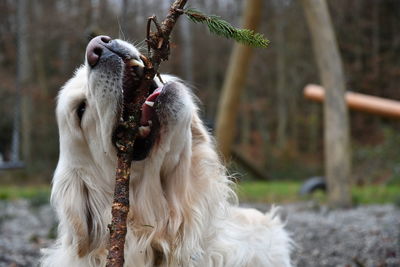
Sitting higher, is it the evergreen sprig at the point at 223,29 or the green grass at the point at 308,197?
the evergreen sprig at the point at 223,29

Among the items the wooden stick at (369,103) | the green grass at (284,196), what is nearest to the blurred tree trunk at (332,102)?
the wooden stick at (369,103)

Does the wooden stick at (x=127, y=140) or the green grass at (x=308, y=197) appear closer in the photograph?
the wooden stick at (x=127, y=140)

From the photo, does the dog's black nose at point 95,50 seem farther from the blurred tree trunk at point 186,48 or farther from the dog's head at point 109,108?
the blurred tree trunk at point 186,48

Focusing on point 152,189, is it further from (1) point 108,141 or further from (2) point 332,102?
(2) point 332,102

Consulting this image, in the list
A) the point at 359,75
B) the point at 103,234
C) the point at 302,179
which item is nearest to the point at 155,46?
the point at 103,234

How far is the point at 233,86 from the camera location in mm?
8648

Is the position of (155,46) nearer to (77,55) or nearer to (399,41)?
(77,55)

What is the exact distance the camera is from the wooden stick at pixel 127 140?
2.06 metres

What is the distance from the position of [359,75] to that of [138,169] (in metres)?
21.1

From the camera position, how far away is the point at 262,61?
23.9 meters

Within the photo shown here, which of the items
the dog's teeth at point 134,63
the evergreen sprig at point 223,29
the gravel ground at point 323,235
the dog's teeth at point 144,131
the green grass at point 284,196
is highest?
the evergreen sprig at point 223,29

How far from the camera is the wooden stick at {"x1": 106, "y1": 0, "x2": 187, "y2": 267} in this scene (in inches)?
81.0

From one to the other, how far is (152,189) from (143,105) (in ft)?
2.08

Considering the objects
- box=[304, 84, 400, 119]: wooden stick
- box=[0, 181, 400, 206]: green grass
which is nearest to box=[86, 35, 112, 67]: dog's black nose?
box=[304, 84, 400, 119]: wooden stick
